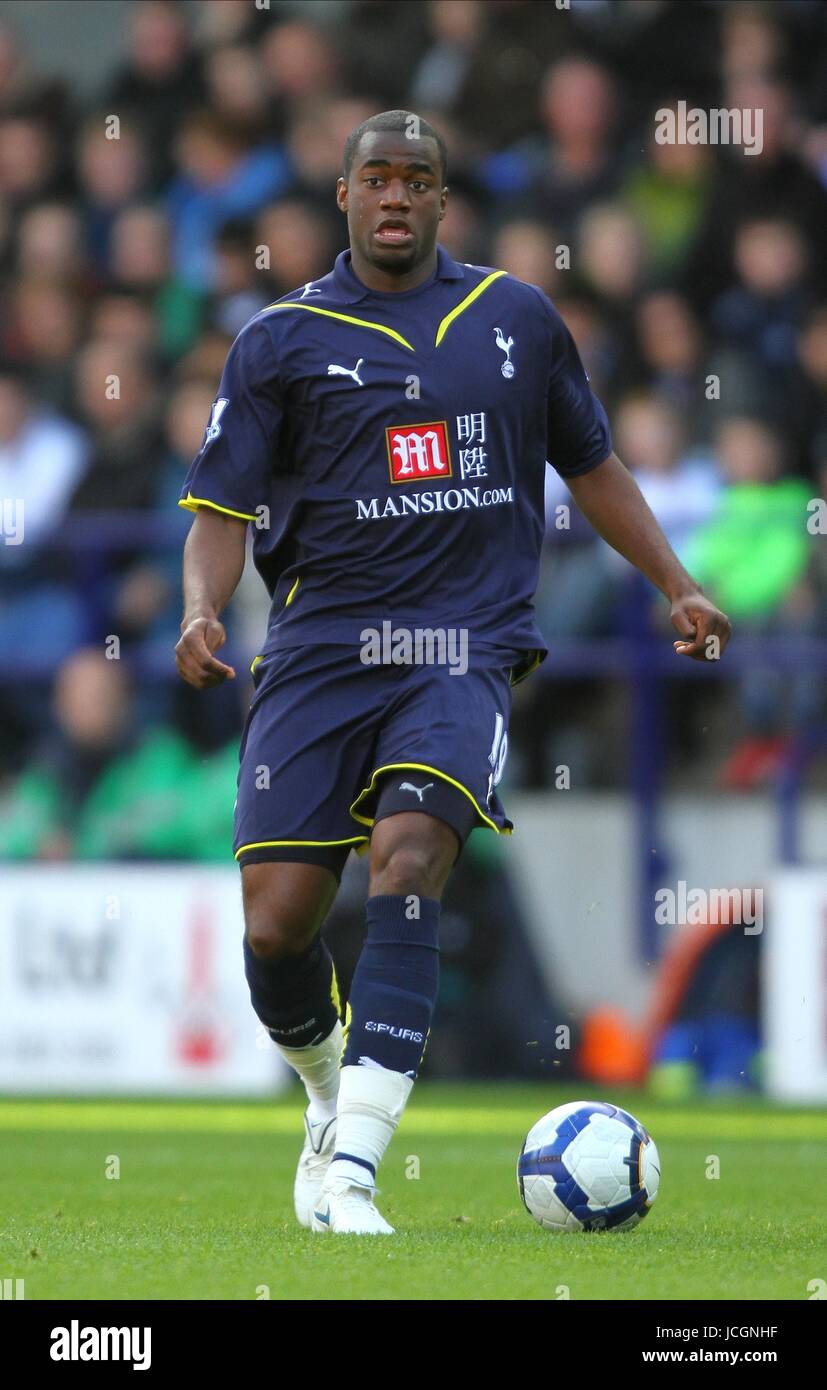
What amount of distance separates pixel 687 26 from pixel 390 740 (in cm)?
922

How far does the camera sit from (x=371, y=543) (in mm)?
5348

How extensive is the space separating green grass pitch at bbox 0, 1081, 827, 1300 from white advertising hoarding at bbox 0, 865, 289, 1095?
1.60 ft

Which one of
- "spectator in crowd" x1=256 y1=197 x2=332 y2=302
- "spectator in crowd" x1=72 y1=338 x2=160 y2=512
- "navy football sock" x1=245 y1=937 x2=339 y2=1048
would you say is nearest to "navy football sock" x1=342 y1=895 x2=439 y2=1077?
"navy football sock" x1=245 y1=937 x2=339 y2=1048

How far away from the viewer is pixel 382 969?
5.03 meters

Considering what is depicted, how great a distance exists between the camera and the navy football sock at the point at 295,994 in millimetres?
5477

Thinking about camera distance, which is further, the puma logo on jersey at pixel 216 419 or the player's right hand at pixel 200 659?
the puma logo on jersey at pixel 216 419

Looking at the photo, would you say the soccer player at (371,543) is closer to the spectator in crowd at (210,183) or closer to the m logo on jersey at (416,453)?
the m logo on jersey at (416,453)

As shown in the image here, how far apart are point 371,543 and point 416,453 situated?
0.22m

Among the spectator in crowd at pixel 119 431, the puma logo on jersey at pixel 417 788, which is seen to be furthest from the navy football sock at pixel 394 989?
the spectator in crowd at pixel 119 431

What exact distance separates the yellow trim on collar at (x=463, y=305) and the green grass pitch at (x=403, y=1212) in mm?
2003

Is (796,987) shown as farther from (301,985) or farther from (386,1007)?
(386,1007)
